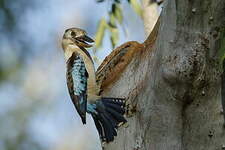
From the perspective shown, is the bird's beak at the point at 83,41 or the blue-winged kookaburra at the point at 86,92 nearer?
the blue-winged kookaburra at the point at 86,92

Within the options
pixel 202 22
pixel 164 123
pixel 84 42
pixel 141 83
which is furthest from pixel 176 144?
pixel 84 42

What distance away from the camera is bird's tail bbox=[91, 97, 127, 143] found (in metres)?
2.86

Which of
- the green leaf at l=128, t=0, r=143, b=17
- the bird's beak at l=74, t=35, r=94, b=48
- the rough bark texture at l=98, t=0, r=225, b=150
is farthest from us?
the green leaf at l=128, t=0, r=143, b=17

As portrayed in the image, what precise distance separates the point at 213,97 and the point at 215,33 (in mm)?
245

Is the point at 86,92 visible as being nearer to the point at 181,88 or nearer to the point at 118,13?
the point at 181,88

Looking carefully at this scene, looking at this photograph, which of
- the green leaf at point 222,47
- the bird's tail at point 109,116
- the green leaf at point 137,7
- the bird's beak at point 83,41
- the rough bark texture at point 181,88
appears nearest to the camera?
the green leaf at point 222,47

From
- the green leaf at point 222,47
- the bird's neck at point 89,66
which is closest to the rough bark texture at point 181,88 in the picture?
the green leaf at point 222,47

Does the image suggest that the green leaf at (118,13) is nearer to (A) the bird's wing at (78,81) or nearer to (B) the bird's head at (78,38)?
(B) the bird's head at (78,38)

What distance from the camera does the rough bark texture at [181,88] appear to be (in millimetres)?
2559

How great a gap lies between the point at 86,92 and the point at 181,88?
65cm

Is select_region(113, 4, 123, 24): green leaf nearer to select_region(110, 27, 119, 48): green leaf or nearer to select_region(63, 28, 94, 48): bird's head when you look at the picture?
select_region(110, 27, 119, 48): green leaf

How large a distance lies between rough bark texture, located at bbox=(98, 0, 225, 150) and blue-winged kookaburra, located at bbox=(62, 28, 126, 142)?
8 cm

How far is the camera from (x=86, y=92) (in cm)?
314

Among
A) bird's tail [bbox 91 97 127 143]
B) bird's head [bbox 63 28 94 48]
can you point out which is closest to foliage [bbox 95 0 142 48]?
bird's head [bbox 63 28 94 48]
